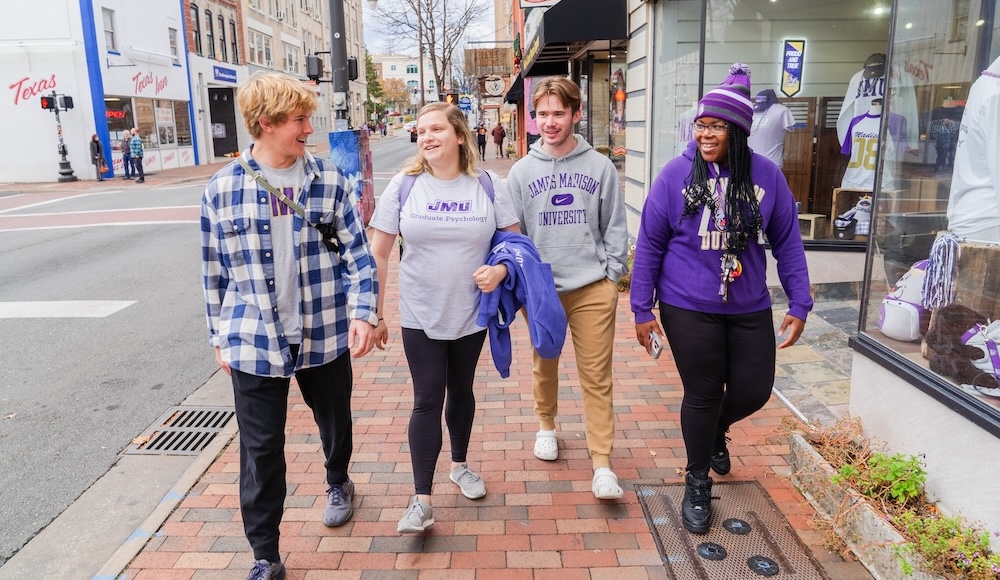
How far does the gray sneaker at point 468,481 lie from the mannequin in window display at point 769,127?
5.67 metres

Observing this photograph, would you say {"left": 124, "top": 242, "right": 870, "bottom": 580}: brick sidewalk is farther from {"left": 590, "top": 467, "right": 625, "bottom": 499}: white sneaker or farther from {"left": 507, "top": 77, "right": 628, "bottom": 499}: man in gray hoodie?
{"left": 507, "top": 77, "right": 628, "bottom": 499}: man in gray hoodie

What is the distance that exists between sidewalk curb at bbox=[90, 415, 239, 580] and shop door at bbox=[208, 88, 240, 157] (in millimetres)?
35875

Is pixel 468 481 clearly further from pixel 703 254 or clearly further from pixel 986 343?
pixel 986 343

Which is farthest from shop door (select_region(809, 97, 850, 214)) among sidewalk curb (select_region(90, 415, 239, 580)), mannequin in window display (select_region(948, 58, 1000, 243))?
sidewalk curb (select_region(90, 415, 239, 580))

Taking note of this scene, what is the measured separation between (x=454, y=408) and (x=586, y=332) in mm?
751

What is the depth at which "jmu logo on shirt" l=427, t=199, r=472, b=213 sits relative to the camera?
315 cm

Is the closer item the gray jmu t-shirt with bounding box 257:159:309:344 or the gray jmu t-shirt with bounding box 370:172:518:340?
the gray jmu t-shirt with bounding box 257:159:309:344

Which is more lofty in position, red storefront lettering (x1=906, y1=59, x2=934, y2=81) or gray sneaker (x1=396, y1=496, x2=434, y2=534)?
red storefront lettering (x1=906, y1=59, x2=934, y2=81)

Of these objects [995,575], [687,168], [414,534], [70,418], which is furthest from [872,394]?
[70,418]

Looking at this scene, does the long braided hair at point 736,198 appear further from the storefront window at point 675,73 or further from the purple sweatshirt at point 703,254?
the storefront window at point 675,73

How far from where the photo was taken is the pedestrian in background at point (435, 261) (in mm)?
3146

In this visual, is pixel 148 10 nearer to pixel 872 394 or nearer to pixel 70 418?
pixel 70 418

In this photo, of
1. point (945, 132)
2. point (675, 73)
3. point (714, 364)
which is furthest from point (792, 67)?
point (714, 364)

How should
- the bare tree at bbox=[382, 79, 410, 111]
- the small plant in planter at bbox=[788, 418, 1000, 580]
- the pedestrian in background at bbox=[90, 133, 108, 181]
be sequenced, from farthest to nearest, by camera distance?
the bare tree at bbox=[382, 79, 410, 111] < the pedestrian in background at bbox=[90, 133, 108, 181] < the small plant in planter at bbox=[788, 418, 1000, 580]
